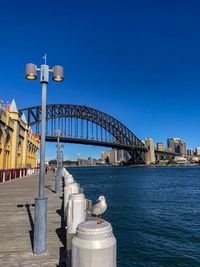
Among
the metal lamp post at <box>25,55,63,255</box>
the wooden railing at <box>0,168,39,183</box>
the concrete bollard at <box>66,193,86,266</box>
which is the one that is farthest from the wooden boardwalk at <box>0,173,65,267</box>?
the wooden railing at <box>0,168,39,183</box>

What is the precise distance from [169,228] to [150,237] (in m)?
2.39

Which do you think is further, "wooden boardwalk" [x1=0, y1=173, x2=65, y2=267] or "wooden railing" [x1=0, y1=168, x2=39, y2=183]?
"wooden railing" [x1=0, y1=168, x2=39, y2=183]

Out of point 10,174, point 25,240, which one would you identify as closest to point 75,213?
point 25,240

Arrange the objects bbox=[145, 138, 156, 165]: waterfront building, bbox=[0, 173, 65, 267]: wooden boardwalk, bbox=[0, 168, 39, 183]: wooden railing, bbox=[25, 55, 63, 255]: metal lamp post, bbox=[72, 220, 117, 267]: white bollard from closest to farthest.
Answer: bbox=[72, 220, 117, 267]: white bollard < bbox=[0, 173, 65, 267]: wooden boardwalk < bbox=[25, 55, 63, 255]: metal lamp post < bbox=[0, 168, 39, 183]: wooden railing < bbox=[145, 138, 156, 165]: waterfront building

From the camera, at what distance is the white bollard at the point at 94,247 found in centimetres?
339

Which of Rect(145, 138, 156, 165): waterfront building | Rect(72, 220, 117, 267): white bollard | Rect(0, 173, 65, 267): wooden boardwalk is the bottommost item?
Rect(0, 173, 65, 267): wooden boardwalk

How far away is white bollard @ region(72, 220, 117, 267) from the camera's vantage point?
339 centimetres

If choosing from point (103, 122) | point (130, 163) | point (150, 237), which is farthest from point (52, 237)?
point (130, 163)

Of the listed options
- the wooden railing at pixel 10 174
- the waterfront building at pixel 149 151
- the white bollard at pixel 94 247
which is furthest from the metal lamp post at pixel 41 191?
the waterfront building at pixel 149 151

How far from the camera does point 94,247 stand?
11.2 feet

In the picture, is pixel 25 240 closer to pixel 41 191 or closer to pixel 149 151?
pixel 41 191

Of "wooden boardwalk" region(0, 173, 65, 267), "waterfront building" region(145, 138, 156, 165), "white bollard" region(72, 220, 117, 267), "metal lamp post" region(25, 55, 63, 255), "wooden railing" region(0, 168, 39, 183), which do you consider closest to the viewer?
"white bollard" region(72, 220, 117, 267)

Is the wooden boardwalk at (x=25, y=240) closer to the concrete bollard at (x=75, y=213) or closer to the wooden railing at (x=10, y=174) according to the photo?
the concrete bollard at (x=75, y=213)

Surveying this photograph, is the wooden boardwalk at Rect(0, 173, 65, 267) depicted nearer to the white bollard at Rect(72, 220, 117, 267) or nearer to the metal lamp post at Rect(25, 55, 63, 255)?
the metal lamp post at Rect(25, 55, 63, 255)
